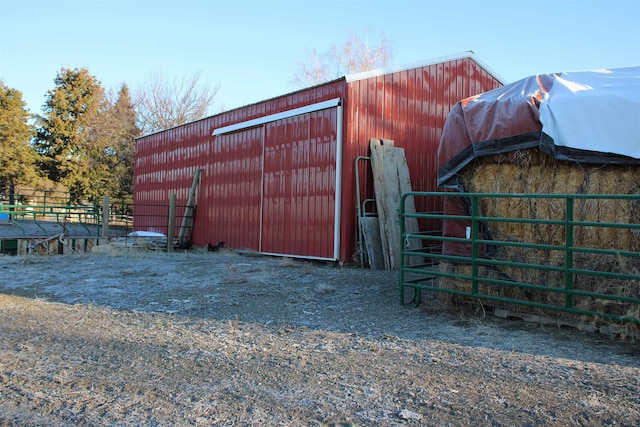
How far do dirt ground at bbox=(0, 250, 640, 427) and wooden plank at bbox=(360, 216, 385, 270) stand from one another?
2.49 meters

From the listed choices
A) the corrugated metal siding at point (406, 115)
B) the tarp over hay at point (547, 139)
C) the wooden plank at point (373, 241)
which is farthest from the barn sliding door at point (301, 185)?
the tarp over hay at point (547, 139)

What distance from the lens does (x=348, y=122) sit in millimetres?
9570

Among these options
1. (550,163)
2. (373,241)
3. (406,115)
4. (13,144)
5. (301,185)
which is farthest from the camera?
(13,144)

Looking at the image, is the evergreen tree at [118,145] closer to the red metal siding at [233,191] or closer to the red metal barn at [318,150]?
the red metal siding at [233,191]

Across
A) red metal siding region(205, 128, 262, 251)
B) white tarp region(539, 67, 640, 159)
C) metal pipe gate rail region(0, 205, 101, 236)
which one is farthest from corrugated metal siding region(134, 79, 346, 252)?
white tarp region(539, 67, 640, 159)

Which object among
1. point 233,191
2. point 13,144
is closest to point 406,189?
point 233,191

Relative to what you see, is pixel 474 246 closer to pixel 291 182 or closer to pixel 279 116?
pixel 291 182

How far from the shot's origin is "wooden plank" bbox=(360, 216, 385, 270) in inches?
363

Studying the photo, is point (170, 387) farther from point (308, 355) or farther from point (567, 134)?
point (567, 134)

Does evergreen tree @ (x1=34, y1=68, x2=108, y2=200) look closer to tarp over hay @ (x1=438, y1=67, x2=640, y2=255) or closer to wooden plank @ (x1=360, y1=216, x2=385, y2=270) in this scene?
wooden plank @ (x1=360, y1=216, x2=385, y2=270)

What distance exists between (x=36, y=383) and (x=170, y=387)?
97 centimetres

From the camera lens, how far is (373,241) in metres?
9.31

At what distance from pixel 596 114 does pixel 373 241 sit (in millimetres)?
5108

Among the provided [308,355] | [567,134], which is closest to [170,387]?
[308,355]
